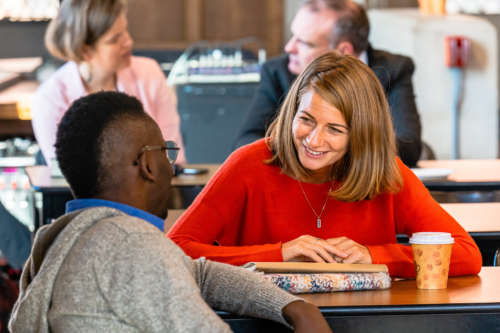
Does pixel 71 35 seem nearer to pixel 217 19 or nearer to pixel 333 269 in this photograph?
pixel 333 269

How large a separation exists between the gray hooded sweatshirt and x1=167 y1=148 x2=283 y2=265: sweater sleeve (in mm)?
632

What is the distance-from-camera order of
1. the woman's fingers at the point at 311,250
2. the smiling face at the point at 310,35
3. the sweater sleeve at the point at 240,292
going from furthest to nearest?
the smiling face at the point at 310,35 → the woman's fingers at the point at 311,250 → the sweater sleeve at the point at 240,292

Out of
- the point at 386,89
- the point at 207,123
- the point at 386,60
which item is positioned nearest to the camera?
the point at 386,89

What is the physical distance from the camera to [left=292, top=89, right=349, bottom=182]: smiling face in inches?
77.9

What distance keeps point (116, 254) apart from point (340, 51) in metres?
2.30

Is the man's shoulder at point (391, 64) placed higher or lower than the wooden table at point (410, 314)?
higher

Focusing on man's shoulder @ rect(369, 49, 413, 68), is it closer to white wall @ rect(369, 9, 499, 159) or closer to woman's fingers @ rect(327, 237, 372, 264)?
woman's fingers @ rect(327, 237, 372, 264)

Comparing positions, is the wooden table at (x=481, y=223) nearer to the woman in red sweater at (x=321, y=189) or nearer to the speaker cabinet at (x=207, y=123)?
the woman in red sweater at (x=321, y=189)

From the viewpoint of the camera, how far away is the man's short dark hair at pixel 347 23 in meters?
3.49

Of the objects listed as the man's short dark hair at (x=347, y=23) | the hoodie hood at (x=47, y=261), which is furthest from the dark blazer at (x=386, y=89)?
the hoodie hood at (x=47, y=261)

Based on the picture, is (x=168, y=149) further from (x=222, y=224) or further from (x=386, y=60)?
(x=386, y=60)

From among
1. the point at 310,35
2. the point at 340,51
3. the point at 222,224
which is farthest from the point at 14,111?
the point at 222,224

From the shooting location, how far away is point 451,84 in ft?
19.1

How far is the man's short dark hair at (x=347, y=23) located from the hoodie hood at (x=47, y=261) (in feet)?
7.66
